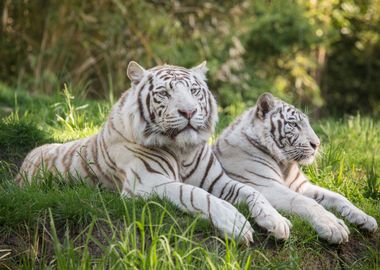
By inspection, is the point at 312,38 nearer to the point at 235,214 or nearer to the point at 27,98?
the point at 27,98

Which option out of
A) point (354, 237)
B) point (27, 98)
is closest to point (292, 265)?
point (354, 237)

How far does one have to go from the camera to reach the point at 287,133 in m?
5.08

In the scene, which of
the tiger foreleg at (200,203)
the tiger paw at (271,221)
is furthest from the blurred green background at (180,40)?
the tiger paw at (271,221)

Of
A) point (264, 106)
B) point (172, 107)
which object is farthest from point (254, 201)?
point (264, 106)

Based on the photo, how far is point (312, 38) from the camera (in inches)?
499

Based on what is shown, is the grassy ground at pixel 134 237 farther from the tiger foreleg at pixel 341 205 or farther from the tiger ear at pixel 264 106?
the tiger ear at pixel 264 106

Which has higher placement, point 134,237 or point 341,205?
point 134,237

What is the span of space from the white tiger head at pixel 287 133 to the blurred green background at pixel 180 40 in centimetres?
468

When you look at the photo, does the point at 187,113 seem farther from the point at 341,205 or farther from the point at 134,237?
the point at 341,205

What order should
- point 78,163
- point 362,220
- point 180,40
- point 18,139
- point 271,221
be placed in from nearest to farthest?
point 271,221, point 362,220, point 78,163, point 18,139, point 180,40

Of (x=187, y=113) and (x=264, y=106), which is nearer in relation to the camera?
(x=187, y=113)

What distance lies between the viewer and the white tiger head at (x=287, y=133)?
5.04 meters

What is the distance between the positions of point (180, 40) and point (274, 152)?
6.90 meters

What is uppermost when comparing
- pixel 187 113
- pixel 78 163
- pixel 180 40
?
pixel 187 113
